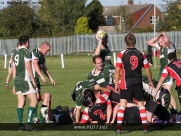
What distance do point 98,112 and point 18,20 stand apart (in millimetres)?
49923

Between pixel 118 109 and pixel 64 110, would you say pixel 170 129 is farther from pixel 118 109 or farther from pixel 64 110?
pixel 64 110

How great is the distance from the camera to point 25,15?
197 feet

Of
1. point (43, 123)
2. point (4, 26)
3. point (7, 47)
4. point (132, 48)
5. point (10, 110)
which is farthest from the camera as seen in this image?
point (4, 26)

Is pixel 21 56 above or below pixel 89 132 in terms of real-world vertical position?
above

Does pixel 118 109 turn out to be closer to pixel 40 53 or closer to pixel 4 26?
pixel 40 53

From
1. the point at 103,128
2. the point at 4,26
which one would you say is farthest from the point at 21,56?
the point at 4,26

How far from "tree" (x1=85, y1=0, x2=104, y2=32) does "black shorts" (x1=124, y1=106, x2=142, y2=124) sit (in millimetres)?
69477

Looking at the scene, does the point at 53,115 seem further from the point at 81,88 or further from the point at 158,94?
the point at 158,94

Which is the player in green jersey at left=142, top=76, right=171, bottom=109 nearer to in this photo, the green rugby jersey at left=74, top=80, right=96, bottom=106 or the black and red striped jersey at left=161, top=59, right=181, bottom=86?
the black and red striped jersey at left=161, top=59, right=181, bottom=86

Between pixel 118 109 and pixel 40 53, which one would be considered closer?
pixel 118 109

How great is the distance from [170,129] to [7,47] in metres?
47.3

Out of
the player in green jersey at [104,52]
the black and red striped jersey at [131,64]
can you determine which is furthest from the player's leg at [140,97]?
the player in green jersey at [104,52]

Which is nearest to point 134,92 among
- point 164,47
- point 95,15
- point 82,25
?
point 164,47

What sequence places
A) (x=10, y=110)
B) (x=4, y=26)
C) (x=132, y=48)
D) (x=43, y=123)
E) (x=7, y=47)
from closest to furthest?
(x=132, y=48), (x=43, y=123), (x=10, y=110), (x=7, y=47), (x=4, y=26)
